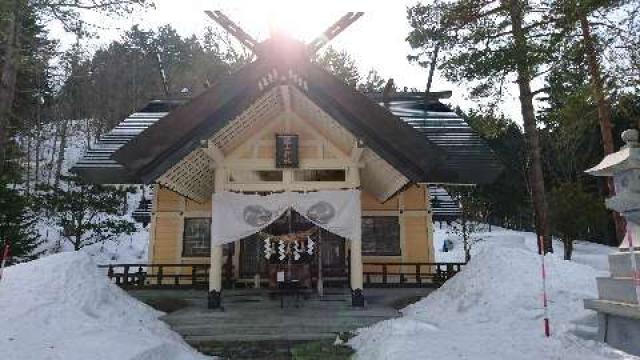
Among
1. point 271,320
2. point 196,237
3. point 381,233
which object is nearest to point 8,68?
point 196,237

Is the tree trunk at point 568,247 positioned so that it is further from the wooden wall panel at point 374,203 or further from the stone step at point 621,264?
the stone step at point 621,264

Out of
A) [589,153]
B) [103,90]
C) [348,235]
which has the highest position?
[103,90]

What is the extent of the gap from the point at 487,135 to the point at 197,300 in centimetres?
1072

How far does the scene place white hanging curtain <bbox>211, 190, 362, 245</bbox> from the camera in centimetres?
995

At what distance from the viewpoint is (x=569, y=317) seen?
7219mm

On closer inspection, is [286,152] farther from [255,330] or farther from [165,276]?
[165,276]

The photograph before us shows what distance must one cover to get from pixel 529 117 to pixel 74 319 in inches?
529

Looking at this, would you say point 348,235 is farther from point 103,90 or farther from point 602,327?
point 103,90

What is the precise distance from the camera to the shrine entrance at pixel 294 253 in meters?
11.8

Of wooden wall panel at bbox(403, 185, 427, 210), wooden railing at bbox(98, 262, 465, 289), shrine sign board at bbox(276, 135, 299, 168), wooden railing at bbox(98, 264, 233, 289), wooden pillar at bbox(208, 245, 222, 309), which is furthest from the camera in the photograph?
wooden wall panel at bbox(403, 185, 427, 210)

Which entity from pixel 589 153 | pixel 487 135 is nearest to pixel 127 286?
pixel 487 135

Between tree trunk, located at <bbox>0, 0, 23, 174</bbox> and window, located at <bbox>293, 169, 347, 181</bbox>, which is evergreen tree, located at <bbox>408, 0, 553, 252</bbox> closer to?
window, located at <bbox>293, 169, 347, 181</bbox>

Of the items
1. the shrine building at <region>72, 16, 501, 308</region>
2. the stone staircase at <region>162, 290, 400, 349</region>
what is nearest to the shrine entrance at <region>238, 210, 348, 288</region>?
the shrine building at <region>72, 16, 501, 308</region>

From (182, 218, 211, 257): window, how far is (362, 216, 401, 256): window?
16.8 ft
